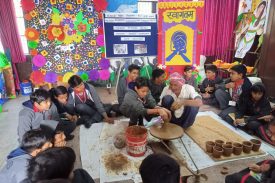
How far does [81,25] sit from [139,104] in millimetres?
1798

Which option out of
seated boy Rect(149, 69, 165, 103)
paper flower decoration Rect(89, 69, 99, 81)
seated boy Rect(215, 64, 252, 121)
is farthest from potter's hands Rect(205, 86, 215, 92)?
paper flower decoration Rect(89, 69, 99, 81)

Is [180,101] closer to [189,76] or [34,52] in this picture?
[189,76]

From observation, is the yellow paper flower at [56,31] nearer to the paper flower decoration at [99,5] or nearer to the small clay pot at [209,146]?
the paper flower decoration at [99,5]

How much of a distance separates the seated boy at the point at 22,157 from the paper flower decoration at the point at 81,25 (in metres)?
2.22

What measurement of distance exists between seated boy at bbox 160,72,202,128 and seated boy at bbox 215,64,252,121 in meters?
0.64

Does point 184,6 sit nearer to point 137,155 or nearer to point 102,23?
point 102,23

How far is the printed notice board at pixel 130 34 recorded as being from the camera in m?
3.24

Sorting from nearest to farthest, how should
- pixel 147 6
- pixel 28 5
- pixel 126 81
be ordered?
1. pixel 126 81
2. pixel 28 5
3. pixel 147 6

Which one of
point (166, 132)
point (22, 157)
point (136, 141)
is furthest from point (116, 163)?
point (22, 157)

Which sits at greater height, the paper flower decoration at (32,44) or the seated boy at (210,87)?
the paper flower decoration at (32,44)

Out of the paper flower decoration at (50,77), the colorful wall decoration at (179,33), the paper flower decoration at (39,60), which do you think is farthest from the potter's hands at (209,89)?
the paper flower decoration at (39,60)

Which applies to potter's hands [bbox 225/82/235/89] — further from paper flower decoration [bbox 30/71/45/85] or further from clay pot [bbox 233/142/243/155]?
paper flower decoration [bbox 30/71/45/85]

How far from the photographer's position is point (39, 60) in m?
3.23

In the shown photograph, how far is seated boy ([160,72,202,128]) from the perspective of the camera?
231 centimetres
